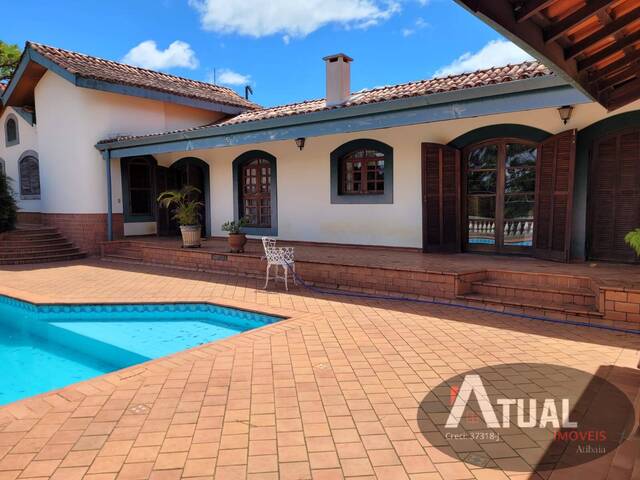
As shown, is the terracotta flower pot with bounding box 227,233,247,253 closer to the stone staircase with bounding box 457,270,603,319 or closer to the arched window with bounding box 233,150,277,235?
the arched window with bounding box 233,150,277,235

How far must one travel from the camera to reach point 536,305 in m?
6.04

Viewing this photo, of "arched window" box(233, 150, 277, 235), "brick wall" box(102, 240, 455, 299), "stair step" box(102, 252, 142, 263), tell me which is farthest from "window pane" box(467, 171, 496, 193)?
"stair step" box(102, 252, 142, 263)

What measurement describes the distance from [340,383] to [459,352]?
1.44 m

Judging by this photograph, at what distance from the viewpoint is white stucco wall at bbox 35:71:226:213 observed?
42.0ft

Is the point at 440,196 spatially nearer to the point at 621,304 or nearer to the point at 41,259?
the point at 621,304

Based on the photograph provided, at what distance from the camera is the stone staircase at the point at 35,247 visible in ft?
39.9

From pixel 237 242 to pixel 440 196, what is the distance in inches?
174

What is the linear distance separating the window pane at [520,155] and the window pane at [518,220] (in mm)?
608

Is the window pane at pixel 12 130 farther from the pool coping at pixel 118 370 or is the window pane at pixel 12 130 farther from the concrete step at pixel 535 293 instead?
the concrete step at pixel 535 293

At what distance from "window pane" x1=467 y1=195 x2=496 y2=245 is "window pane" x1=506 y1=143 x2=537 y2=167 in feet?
2.50

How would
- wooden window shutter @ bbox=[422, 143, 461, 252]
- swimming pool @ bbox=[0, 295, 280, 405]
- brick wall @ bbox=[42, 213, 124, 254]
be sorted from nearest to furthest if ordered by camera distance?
swimming pool @ bbox=[0, 295, 280, 405]
wooden window shutter @ bbox=[422, 143, 461, 252]
brick wall @ bbox=[42, 213, 124, 254]

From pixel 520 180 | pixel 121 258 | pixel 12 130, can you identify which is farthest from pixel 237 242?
pixel 12 130

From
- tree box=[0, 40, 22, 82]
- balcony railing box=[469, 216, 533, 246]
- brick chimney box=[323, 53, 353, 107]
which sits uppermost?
tree box=[0, 40, 22, 82]

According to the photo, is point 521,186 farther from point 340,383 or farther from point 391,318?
point 340,383
